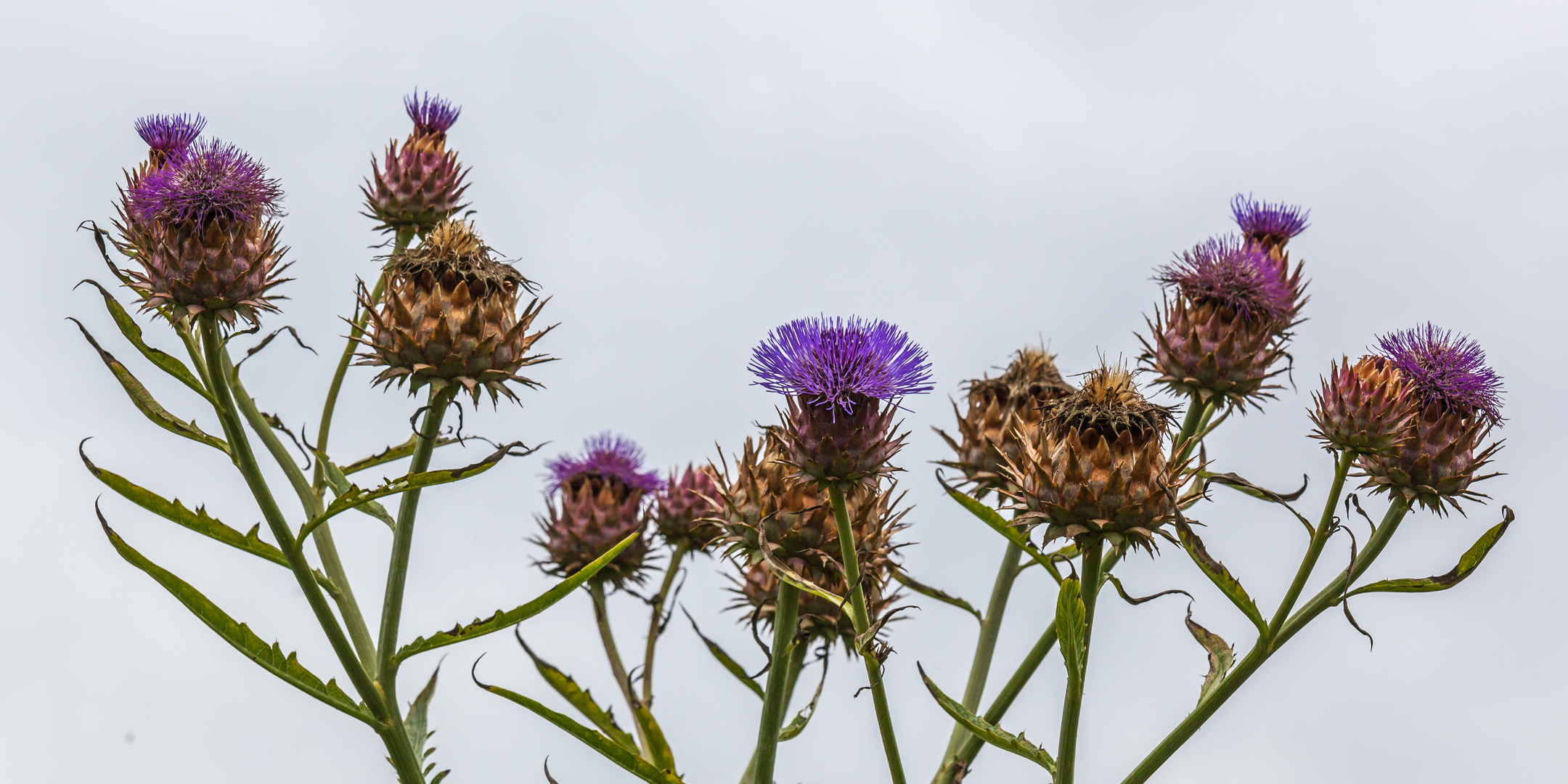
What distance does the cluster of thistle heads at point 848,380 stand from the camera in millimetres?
2289

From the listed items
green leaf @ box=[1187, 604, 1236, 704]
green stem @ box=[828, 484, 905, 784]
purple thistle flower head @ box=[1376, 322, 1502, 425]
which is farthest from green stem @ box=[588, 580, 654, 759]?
purple thistle flower head @ box=[1376, 322, 1502, 425]

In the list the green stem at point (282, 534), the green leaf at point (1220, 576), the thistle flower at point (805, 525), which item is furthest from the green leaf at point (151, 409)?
the green leaf at point (1220, 576)

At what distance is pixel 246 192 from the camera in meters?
2.50

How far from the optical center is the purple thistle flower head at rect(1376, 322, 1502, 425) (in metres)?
2.58

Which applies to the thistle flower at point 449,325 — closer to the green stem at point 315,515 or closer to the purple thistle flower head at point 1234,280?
the green stem at point 315,515

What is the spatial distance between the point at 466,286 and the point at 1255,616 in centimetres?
174

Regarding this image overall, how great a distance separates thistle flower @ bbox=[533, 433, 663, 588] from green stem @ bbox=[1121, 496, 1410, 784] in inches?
59.2

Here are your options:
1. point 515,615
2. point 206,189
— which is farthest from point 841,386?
point 206,189

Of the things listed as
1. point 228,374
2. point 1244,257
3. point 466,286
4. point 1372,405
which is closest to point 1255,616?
point 1372,405

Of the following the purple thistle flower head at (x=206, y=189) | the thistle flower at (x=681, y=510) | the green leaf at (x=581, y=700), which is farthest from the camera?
the thistle flower at (x=681, y=510)

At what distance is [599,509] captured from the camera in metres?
3.42

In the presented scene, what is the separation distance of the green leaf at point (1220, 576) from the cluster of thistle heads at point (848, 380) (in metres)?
0.05

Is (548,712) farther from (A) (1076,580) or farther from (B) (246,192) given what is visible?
(B) (246,192)

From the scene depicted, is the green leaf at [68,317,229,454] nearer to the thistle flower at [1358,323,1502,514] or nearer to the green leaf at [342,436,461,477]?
the green leaf at [342,436,461,477]
